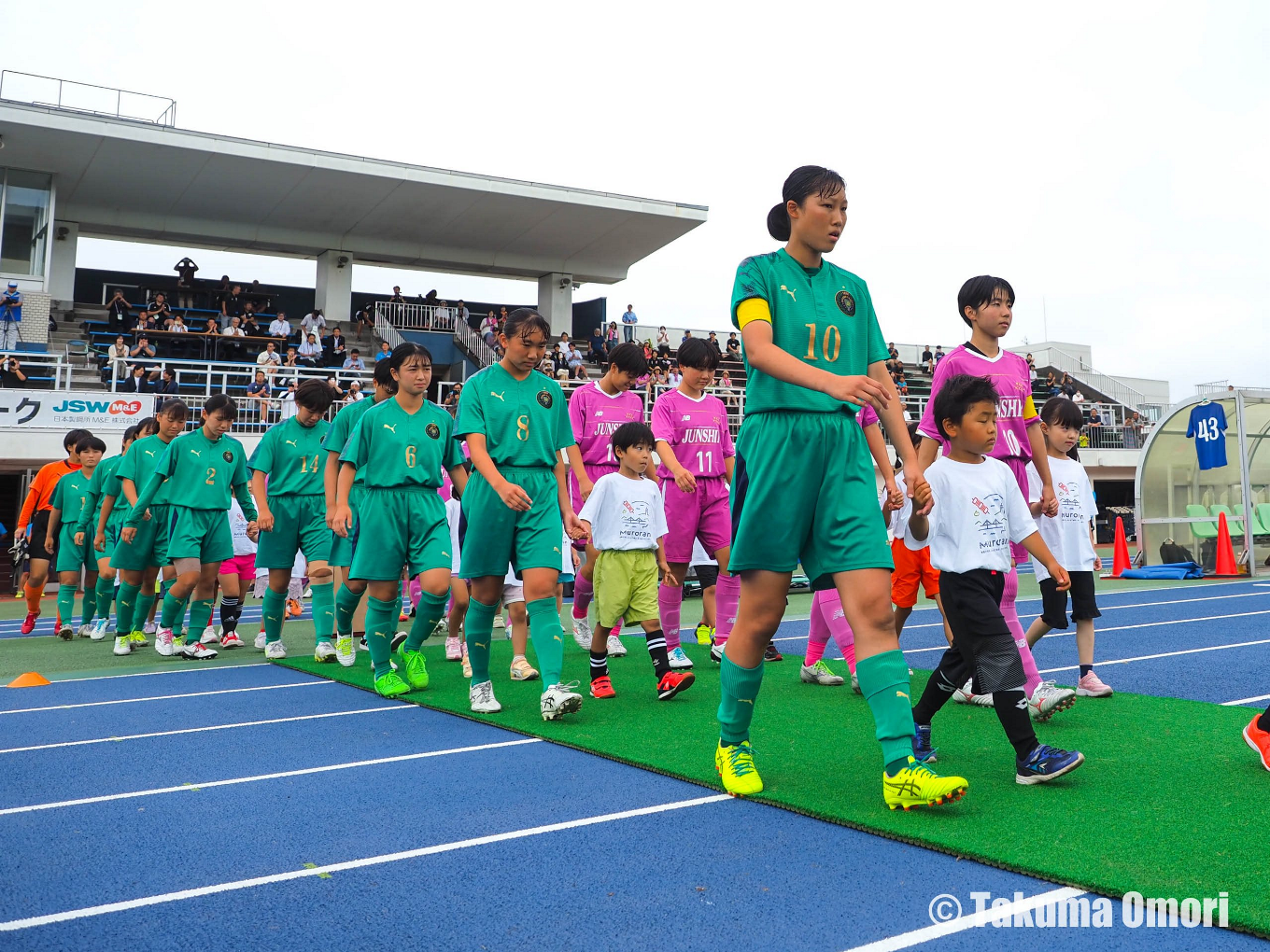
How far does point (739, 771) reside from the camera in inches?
133

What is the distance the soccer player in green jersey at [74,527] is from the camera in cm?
987

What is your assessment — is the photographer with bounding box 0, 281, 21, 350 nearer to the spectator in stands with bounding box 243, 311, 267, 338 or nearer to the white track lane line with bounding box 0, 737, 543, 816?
the spectator in stands with bounding box 243, 311, 267, 338

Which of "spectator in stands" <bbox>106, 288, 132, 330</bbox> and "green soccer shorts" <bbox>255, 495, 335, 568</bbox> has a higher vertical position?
"spectator in stands" <bbox>106, 288, 132, 330</bbox>

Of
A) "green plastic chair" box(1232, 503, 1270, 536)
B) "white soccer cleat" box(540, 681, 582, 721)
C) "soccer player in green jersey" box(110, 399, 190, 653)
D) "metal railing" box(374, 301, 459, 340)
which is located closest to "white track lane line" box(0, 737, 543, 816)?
"white soccer cleat" box(540, 681, 582, 721)

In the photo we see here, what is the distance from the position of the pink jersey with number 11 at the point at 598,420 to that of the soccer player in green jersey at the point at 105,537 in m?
4.57

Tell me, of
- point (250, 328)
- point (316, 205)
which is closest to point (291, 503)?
point (250, 328)

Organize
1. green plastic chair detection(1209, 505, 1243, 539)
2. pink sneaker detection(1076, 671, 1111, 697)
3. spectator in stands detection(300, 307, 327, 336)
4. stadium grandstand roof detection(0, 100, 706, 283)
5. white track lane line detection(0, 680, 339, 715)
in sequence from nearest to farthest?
1. pink sneaker detection(1076, 671, 1111, 697)
2. white track lane line detection(0, 680, 339, 715)
3. green plastic chair detection(1209, 505, 1243, 539)
4. stadium grandstand roof detection(0, 100, 706, 283)
5. spectator in stands detection(300, 307, 327, 336)

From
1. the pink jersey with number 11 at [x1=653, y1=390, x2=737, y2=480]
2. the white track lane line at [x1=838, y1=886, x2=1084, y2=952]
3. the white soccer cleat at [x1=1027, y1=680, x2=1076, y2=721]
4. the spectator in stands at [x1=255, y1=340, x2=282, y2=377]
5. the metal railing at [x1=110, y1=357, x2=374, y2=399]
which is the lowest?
the white track lane line at [x1=838, y1=886, x2=1084, y2=952]

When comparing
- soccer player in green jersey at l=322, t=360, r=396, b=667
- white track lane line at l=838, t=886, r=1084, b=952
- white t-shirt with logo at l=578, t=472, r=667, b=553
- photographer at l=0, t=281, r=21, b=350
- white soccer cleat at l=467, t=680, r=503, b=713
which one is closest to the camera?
white track lane line at l=838, t=886, r=1084, b=952

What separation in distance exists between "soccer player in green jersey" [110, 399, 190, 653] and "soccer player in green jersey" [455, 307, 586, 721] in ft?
13.4

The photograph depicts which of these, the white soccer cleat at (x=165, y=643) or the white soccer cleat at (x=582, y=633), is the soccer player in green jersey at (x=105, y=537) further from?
the white soccer cleat at (x=582, y=633)

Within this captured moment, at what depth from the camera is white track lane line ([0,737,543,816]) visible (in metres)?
3.46

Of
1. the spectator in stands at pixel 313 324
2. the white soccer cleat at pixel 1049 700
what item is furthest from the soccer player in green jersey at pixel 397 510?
the spectator in stands at pixel 313 324

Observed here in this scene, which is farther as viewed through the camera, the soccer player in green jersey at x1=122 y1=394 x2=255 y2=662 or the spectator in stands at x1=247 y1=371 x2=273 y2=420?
the spectator in stands at x1=247 y1=371 x2=273 y2=420
